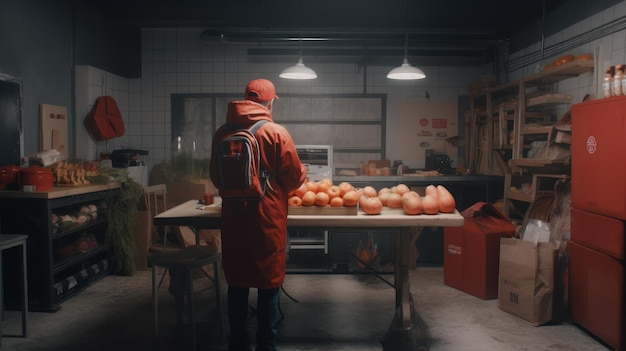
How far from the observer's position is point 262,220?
110 inches

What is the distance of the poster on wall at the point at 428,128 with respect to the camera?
7.45 meters

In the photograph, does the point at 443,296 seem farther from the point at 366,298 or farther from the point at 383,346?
the point at 383,346

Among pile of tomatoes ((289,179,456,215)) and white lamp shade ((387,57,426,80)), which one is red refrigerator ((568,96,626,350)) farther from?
white lamp shade ((387,57,426,80))

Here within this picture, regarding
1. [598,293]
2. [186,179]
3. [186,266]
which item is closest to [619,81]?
[598,293]

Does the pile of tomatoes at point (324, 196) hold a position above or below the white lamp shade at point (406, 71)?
below

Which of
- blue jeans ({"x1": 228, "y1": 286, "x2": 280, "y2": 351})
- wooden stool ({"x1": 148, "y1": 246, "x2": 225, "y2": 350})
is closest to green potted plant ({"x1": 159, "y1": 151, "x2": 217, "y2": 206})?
wooden stool ({"x1": 148, "y1": 246, "x2": 225, "y2": 350})

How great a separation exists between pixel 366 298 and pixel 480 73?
442cm

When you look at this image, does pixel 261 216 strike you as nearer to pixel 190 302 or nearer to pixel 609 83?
pixel 190 302

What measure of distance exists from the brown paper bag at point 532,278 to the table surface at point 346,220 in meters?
1.04

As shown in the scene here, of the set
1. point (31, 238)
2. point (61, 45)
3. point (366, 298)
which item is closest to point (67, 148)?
point (61, 45)

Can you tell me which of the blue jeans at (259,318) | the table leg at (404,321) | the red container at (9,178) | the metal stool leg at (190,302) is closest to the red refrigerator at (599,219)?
the table leg at (404,321)

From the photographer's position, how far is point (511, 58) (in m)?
6.86

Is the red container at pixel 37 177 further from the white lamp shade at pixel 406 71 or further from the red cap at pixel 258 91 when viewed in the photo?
the white lamp shade at pixel 406 71

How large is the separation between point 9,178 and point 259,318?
103 inches
